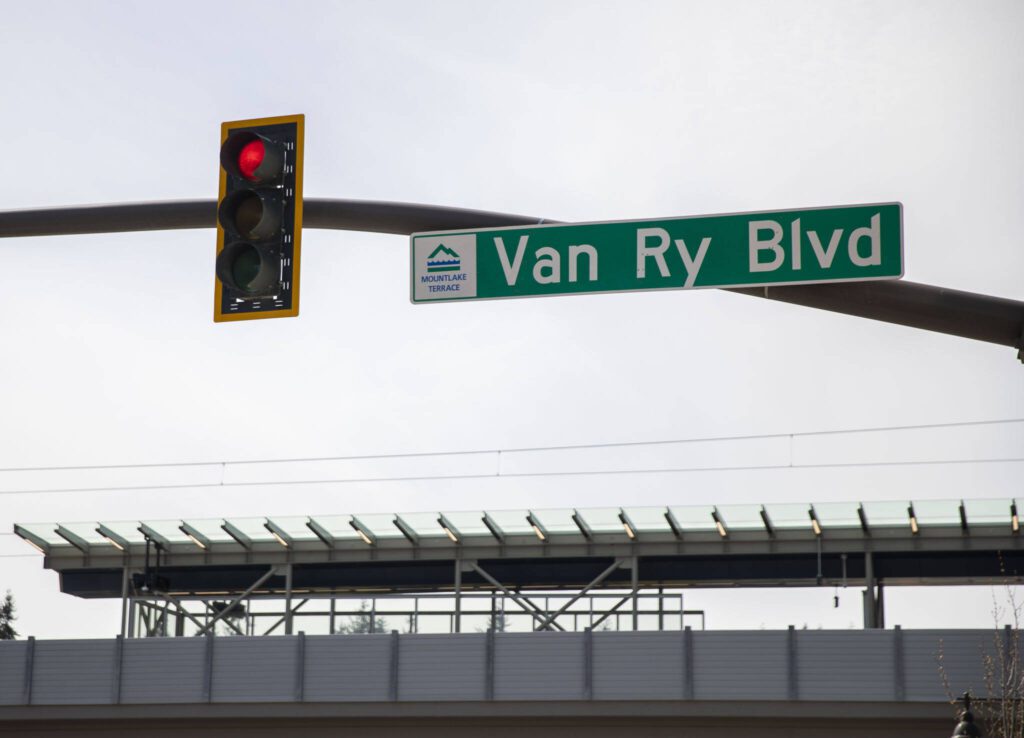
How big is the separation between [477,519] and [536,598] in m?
2.26

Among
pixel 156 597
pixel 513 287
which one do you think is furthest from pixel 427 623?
pixel 513 287

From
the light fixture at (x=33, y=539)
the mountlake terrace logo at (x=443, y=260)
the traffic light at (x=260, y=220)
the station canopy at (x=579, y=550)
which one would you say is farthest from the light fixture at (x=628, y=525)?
the traffic light at (x=260, y=220)

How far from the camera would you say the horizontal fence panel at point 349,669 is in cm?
3038

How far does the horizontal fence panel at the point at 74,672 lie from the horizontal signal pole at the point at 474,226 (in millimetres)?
23901

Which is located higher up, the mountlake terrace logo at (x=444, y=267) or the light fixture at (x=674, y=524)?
the light fixture at (x=674, y=524)

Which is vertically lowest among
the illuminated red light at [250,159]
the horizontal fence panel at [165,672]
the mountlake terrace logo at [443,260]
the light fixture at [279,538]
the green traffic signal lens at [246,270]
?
the horizontal fence panel at [165,672]

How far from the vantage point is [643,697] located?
2914 cm

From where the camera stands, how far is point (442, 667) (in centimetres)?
3025

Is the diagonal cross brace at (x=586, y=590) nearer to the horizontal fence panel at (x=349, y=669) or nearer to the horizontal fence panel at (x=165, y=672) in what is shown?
the horizontal fence panel at (x=349, y=669)

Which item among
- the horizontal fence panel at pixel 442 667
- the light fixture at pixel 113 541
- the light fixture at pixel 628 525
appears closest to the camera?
the horizontal fence panel at pixel 442 667

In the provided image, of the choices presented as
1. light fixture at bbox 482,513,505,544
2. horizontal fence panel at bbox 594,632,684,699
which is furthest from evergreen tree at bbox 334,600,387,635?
horizontal fence panel at bbox 594,632,684,699

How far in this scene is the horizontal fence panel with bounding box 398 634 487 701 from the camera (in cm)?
2995

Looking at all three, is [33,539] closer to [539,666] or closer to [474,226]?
[539,666]

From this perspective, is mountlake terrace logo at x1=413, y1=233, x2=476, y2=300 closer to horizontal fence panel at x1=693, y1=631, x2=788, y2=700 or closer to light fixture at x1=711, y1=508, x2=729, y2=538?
horizontal fence panel at x1=693, y1=631, x2=788, y2=700
